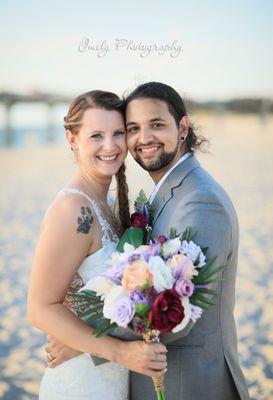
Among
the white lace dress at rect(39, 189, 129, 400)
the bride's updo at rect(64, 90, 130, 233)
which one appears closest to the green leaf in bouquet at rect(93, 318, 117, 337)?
the white lace dress at rect(39, 189, 129, 400)

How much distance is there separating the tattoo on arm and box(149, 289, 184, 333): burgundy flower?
33.1 inches

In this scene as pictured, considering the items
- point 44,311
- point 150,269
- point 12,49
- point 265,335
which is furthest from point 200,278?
point 12,49

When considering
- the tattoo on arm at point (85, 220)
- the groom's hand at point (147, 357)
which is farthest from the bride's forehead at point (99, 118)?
the groom's hand at point (147, 357)

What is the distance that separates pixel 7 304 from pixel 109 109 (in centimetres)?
517

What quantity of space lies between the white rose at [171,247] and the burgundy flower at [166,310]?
19 cm

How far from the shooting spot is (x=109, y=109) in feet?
10.3

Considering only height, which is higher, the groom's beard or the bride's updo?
the bride's updo

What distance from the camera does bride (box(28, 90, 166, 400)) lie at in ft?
8.61

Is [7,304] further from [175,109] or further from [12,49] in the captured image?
[12,49]

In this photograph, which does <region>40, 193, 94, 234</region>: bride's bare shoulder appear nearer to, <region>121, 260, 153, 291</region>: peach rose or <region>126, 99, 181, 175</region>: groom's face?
<region>126, 99, 181, 175</region>: groom's face

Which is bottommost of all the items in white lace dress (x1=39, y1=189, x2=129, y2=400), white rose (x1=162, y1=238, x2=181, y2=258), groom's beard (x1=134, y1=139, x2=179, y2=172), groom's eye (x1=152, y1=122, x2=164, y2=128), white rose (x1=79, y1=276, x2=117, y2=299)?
white lace dress (x1=39, y1=189, x2=129, y2=400)

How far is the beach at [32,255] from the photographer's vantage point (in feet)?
17.9

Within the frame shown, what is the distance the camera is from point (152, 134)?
10.4 feet

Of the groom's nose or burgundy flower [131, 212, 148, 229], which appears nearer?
burgundy flower [131, 212, 148, 229]
